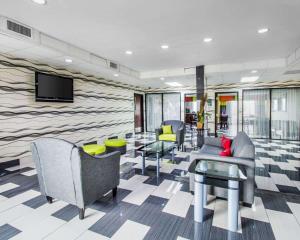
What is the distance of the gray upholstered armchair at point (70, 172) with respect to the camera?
6.79ft

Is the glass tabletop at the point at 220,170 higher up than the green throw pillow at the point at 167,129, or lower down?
lower down

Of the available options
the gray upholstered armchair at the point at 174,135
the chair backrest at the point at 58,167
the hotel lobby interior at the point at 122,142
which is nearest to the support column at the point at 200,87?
the hotel lobby interior at the point at 122,142

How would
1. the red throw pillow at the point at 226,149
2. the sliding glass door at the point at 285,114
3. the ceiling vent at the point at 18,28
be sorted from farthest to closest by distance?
the sliding glass door at the point at 285,114
the ceiling vent at the point at 18,28
the red throw pillow at the point at 226,149

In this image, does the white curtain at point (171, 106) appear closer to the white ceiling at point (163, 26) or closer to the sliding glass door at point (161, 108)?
the sliding glass door at point (161, 108)

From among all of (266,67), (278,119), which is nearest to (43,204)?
(266,67)

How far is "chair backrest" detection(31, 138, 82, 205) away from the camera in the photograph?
2.07m

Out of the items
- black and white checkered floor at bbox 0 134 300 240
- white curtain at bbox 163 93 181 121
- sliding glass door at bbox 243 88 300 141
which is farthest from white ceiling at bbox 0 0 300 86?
white curtain at bbox 163 93 181 121

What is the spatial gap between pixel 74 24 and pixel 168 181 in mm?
3150

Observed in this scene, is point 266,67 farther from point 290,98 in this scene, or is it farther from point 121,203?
point 121,203

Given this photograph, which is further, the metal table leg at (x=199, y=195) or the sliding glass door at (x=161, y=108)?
the sliding glass door at (x=161, y=108)

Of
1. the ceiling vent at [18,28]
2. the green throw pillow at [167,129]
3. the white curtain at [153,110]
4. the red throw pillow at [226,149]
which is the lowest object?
the red throw pillow at [226,149]

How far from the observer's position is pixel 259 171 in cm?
376

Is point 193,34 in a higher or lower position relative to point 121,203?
higher

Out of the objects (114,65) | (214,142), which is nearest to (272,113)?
(214,142)
